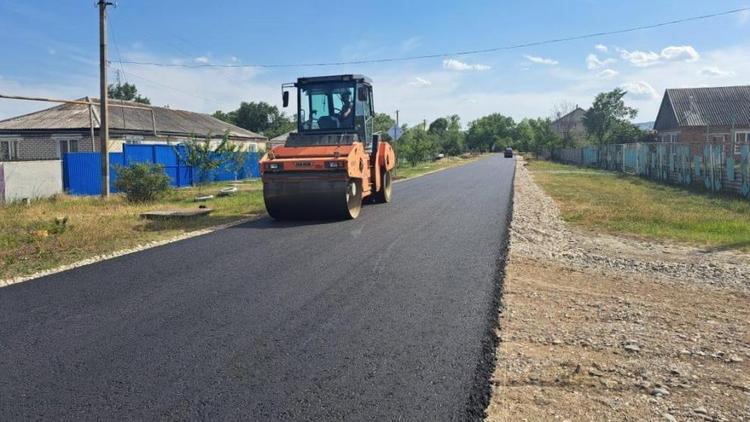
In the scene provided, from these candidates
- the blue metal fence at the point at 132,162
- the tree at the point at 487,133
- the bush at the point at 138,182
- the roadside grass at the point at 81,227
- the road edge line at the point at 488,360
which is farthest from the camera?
the tree at the point at 487,133

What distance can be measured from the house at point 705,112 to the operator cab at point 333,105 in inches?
1446

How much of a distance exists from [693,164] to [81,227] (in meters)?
19.5

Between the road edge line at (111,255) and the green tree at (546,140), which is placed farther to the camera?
the green tree at (546,140)

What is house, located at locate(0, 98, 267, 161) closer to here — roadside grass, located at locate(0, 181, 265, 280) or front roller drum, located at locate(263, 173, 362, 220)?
roadside grass, located at locate(0, 181, 265, 280)

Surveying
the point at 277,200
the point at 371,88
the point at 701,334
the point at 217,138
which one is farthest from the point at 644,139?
the point at 701,334

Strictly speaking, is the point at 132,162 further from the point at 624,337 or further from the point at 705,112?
the point at 705,112

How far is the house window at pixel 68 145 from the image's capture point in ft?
90.1

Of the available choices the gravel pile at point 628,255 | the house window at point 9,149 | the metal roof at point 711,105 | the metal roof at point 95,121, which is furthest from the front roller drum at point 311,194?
the metal roof at point 711,105

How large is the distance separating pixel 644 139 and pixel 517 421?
56.2m

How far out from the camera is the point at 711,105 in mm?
44625

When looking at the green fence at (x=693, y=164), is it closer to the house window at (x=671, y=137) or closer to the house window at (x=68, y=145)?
the house window at (x=671, y=137)

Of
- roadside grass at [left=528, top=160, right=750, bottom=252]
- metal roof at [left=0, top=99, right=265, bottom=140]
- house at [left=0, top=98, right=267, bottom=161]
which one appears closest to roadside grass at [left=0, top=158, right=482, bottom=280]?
roadside grass at [left=528, top=160, right=750, bottom=252]

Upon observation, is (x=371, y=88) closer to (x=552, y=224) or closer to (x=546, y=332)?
(x=552, y=224)

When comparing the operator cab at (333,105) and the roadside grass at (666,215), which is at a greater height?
the operator cab at (333,105)
